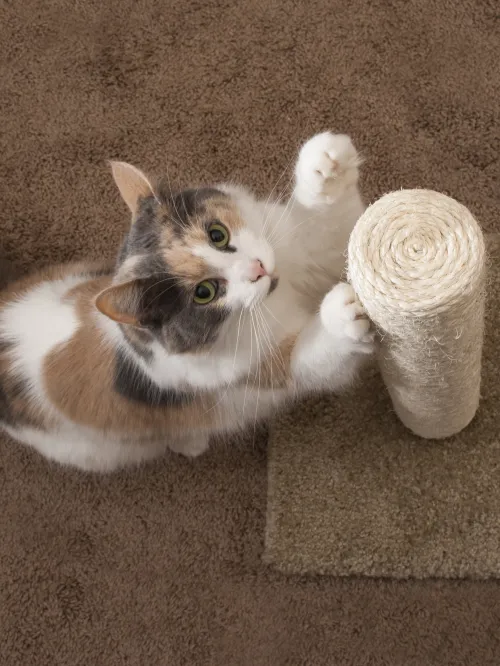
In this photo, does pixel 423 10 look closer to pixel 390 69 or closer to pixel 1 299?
pixel 390 69

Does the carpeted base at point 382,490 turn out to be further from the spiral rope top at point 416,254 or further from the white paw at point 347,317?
the spiral rope top at point 416,254

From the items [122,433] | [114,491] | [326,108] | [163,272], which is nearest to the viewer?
[163,272]

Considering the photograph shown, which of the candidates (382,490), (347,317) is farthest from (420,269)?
(382,490)

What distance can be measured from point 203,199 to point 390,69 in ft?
3.06

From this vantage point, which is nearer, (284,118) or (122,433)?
(122,433)

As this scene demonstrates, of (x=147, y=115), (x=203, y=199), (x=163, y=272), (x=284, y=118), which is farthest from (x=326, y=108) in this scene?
(x=163, y=272)

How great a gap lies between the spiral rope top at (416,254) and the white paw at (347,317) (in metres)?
0.07

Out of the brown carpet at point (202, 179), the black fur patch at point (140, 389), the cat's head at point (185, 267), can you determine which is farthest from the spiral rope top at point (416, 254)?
the brown carpet at point (202, 179)

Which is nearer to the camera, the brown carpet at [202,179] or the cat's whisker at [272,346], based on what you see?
the cat's whisker at [272,346]

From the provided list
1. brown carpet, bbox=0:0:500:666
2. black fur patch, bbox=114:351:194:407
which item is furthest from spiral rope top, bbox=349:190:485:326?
brown carpet, bbox=0:0:500:666

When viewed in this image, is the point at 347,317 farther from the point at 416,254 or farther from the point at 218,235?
the point at 218,235

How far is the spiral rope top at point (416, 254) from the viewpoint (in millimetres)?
797

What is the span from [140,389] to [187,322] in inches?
9.6

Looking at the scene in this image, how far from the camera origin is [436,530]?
56.7 inches
